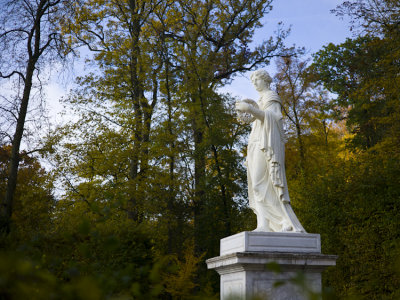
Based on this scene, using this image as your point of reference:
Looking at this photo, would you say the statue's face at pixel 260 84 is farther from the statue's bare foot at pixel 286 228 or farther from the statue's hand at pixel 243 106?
the statue's bare foot at pixel 286 228

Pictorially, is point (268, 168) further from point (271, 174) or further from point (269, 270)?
point (269, 270)

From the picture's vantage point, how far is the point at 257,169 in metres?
6.55

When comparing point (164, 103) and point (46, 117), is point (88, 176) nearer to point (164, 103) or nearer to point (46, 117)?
point (46, 117)

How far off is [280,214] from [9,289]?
5.01 metres

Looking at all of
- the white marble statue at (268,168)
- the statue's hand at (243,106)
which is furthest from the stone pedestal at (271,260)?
the statue's hand at (243,106)

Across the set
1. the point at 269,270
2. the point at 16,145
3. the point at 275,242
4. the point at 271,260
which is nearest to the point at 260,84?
the point at 275,242

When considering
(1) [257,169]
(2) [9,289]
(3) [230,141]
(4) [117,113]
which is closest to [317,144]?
(3) [230,141]

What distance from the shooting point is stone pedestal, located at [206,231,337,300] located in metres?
5.61

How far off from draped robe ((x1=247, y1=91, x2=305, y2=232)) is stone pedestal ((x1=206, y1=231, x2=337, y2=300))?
27cm

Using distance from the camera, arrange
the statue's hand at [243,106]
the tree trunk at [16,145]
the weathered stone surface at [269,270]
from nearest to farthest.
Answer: the weathered stone surface at [269,270] → the statue's hand at [243,106] → the tree trunk at [16,145]

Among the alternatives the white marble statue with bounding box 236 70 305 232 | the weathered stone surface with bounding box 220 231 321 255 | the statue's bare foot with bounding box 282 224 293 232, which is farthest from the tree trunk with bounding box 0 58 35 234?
the statue's bare foot with bounding box 282 224 293 232

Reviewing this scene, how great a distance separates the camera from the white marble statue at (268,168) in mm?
6289

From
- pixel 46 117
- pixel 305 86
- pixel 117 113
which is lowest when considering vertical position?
pixel 46 117

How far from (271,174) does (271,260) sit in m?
1.24
